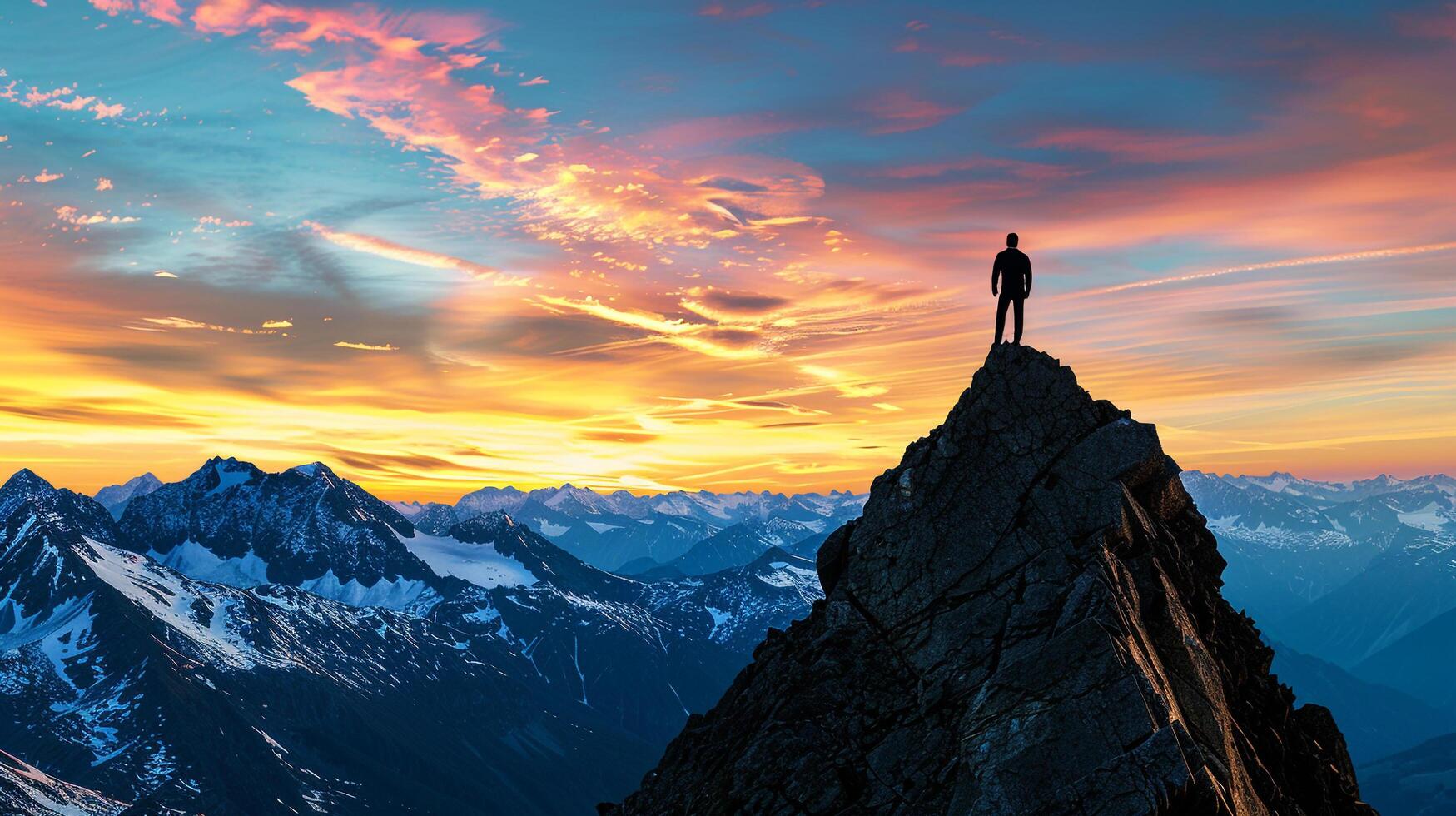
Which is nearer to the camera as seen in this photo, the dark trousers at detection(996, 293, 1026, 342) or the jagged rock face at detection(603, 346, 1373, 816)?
the jagged rock face at detection(603, 346, 1373, 816)

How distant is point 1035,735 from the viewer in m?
32.8

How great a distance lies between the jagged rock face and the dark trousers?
2.26 m

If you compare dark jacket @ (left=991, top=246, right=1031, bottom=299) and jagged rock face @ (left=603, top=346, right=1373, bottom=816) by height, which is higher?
dark jacket @ (left=991, top=246, right=1031, bottom=299)

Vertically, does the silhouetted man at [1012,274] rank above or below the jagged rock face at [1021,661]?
above

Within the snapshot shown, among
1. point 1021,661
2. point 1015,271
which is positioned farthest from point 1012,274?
point 1021,661

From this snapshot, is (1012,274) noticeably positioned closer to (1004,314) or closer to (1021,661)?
(1004,314)

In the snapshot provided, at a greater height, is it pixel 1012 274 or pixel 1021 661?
pixel 1012 274

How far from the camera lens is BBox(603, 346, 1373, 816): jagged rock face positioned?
32469 mm

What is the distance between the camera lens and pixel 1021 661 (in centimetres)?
3572

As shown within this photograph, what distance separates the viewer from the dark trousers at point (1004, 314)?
48156 mm

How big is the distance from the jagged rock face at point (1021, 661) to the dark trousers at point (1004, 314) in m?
2.26

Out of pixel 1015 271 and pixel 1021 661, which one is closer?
pixel 1021 661

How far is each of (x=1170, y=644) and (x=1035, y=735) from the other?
8499mm

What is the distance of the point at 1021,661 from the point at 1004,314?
1805 cm
